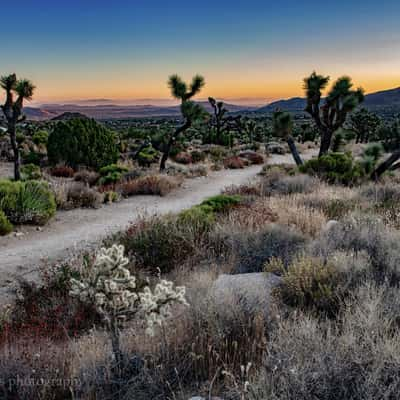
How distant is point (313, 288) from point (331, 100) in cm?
1539

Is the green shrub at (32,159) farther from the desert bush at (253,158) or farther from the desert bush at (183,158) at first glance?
the desert bush at (253,158)

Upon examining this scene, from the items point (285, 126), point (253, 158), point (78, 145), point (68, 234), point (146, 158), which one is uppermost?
point (285, 126)

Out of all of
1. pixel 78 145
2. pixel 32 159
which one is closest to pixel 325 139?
pixel 78 145

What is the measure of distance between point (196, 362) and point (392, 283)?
2.87 meters

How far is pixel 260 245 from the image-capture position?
6.56m

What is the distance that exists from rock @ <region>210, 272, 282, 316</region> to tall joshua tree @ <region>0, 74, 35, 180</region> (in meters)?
12.0

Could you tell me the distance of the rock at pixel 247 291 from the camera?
414 cm

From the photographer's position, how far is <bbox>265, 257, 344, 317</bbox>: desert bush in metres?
4.40

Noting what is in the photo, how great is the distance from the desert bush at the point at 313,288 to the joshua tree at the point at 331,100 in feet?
48.0

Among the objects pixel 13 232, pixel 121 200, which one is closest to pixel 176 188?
pixel 121 200

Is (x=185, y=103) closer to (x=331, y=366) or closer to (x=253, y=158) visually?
(x=253, y=158)

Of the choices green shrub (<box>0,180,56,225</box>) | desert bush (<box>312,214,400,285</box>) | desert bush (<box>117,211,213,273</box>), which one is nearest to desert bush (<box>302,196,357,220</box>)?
desert bush (<box>312,214,400,285</box>)

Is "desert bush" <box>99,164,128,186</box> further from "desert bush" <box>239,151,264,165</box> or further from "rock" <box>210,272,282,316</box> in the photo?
"rock" <box>210,272,282,316</box>

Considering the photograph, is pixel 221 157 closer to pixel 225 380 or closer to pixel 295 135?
pixel 225 380
